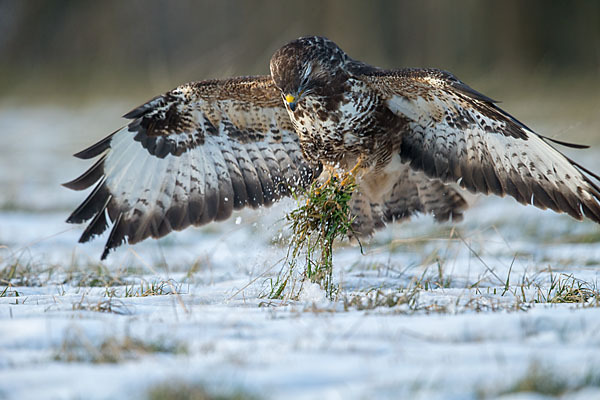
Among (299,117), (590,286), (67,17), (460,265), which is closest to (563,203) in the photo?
(590,286)

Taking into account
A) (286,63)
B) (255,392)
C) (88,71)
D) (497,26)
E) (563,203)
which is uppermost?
(497,26)

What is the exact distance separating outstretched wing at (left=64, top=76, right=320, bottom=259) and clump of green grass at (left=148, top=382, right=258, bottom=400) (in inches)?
106

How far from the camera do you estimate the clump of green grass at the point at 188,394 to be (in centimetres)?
191

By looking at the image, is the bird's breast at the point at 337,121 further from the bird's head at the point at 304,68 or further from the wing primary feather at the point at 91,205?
the wing primary feather at the point at 91,205

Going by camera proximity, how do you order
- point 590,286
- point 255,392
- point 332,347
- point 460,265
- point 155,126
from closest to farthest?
point 255,392, point 332,347, point 590,286, point 155,126, point 460,265

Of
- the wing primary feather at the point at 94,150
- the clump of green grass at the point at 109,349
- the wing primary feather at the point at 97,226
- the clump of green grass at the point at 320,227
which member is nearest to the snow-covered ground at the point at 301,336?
the clump of green grass at the point at 109,349

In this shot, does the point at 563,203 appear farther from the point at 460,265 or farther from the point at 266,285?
the point at 266,285

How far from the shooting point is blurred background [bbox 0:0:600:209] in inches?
587

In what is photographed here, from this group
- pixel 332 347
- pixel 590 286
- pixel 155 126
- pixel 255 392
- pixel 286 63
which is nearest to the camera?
pixel 255 392

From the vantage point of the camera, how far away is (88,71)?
19172 millimetres

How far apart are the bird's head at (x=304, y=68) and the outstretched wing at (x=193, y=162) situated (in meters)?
0.37

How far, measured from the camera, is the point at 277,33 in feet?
65.4

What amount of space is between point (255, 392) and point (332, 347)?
493 mm

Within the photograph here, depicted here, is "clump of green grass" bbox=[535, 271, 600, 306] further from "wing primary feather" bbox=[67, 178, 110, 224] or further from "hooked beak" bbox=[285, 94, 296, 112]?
"wing primary feather" bbox=[67, 178, 110, 224]
